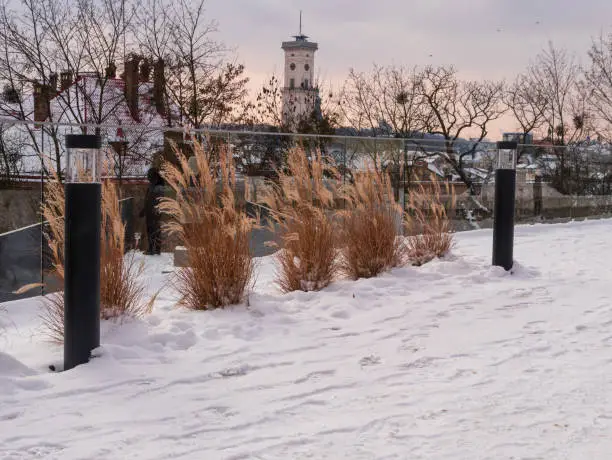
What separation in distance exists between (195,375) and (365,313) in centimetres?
155

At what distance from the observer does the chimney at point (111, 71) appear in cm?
1431

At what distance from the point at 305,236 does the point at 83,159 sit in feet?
6.67

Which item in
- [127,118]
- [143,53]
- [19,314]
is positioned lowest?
[19,314]

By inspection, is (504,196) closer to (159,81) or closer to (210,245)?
(210,245)

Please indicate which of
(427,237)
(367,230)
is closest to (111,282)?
(367,230)

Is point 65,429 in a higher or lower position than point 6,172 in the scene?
lower

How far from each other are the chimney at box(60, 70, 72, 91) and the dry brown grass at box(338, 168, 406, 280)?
1012 centimetres

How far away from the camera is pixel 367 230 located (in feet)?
18.4

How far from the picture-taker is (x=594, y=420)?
2793 millimetres

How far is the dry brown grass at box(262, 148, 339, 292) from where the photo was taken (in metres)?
5.13

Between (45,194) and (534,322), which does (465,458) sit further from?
(45,194)

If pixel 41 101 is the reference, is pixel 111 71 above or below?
above

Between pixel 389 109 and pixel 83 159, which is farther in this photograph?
pixel 389 109

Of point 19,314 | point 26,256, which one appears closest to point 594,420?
point 19,314
